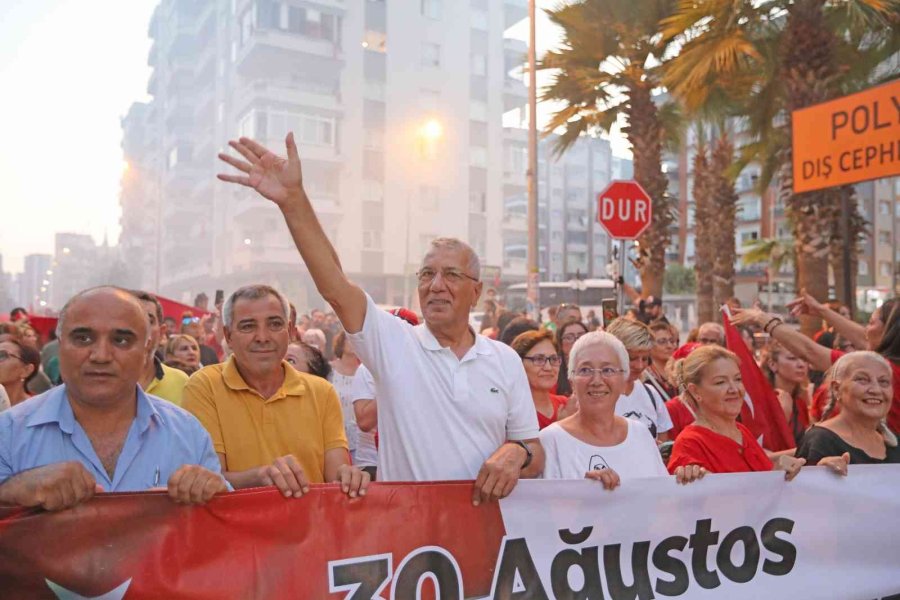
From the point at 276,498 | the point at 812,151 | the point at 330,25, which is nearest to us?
the point at 276,498

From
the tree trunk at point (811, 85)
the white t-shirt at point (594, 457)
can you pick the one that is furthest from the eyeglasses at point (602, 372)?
the tree trunk at point (811, 85)

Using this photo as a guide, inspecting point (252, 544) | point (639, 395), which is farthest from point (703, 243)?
point (252, 544)

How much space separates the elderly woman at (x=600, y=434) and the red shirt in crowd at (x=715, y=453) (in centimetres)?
23

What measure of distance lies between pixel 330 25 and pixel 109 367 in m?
36.2

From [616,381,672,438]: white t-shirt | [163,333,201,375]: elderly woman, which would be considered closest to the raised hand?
[616,381,672,438]: white t-shirt

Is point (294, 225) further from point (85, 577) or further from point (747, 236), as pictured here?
point (747, 236)

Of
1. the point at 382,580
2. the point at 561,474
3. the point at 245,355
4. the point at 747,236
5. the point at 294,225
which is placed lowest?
the point at 382,580

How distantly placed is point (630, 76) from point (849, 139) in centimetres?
663

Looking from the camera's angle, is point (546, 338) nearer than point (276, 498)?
No

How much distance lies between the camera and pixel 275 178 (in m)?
2.49

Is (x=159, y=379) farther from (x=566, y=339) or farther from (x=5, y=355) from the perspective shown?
(x=566, y=339)

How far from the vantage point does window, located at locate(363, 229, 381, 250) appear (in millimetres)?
35844

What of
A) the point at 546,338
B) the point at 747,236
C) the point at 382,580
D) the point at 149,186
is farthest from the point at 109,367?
the point at 747,236

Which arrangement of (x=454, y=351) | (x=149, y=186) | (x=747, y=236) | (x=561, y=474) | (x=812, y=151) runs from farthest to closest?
(x=747, y=236), (x=149, y=186), (x=812, y=151), (x=561, y=474), (x=454, y=351)
